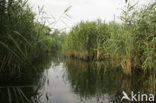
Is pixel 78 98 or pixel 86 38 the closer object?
pixel 78 98

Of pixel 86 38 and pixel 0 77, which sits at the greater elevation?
pixel 86 38

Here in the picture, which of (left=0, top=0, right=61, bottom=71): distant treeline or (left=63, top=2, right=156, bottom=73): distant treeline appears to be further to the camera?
(left=63, top=2, right=156, bottom=73): distant treeline

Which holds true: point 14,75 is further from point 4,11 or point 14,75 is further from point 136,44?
point 136,44

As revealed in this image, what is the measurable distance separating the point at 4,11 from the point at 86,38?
4.48m

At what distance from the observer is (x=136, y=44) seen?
10.8 ft

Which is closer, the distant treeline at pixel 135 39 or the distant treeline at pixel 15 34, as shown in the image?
the distant treeline at pixel 15 34

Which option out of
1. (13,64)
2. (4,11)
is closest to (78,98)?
(13,64)

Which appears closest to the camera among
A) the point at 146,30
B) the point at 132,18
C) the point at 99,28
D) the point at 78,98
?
the point at 78,98

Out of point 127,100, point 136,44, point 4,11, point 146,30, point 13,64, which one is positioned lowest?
point 127,100

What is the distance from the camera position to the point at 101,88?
2.64 metres

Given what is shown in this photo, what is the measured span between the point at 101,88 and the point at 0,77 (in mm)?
1945

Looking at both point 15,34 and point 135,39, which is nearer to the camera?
point 15,34

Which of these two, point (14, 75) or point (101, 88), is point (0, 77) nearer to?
point (14, 75)

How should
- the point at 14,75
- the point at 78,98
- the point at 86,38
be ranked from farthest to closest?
the point at 86,38 → the point at 14,75 → the point at 78,98
